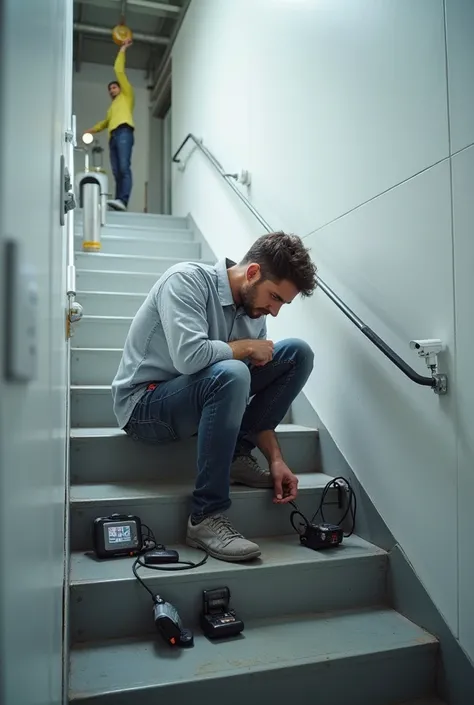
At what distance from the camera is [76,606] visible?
4.10 ft

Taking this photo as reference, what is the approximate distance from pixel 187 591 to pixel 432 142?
1263 millimetres

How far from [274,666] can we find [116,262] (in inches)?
93.1

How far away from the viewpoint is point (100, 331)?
2418 mm

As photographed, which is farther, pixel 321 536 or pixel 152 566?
pixel 321 536

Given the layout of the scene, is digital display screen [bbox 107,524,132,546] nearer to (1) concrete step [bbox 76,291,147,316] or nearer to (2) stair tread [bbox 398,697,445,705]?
(2) stair tread [bbox 398,697,445,705]

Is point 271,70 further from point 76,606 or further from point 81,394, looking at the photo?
point 76,606

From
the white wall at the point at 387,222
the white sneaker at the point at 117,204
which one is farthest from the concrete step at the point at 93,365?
the white sneaker at the point at 117,204

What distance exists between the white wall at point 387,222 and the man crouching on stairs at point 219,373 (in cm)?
22

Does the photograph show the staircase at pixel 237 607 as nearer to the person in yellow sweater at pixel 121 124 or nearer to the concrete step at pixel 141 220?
the concrete step at pixel 141 220

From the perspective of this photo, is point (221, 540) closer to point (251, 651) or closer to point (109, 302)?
point (251, 651)

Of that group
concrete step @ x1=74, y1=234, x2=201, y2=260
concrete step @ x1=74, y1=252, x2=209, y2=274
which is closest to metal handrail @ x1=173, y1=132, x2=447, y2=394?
concrete step @ x1=74, y1=252, x2=209, y2=274

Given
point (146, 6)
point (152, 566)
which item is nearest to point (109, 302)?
point (152, 566)

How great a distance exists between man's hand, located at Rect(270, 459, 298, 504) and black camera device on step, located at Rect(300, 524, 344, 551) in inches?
4.1

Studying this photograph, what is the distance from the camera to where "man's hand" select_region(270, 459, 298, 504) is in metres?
1.62
